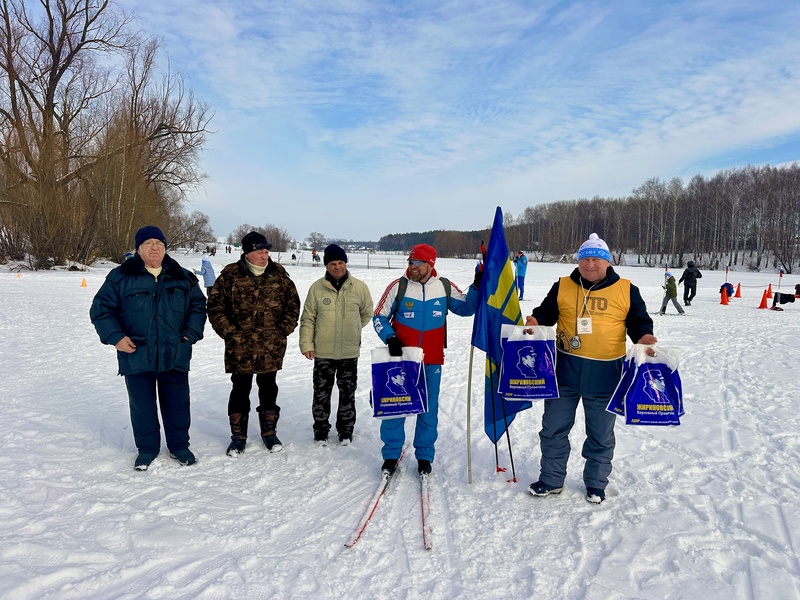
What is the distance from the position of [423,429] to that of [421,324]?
0.90m

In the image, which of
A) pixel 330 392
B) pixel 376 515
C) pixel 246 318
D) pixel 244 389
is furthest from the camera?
pixel 330 392

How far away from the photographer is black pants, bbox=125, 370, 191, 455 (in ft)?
13.1

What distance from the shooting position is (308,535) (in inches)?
123

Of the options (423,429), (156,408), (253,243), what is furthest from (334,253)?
(156,408)

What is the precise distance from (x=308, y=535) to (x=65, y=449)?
2.74m

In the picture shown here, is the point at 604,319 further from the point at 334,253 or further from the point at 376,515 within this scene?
the point at 334,253

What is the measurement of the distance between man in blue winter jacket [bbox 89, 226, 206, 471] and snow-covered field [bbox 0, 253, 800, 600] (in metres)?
0.38

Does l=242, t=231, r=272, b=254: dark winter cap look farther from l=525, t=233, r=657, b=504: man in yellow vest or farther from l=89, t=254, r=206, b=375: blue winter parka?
l=525, t=233, r=657, b=504: man in yellow vest

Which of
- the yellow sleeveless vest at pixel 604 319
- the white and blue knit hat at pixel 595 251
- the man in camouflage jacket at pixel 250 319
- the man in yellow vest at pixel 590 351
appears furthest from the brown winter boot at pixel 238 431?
the white and blue knit hat at pixel 595 251

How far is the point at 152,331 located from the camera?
12.7ft

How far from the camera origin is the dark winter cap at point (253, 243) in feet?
14.0

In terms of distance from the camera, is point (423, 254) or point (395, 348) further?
point (423, 254)

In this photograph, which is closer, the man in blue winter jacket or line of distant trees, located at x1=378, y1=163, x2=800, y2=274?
the man in blue winter jacket

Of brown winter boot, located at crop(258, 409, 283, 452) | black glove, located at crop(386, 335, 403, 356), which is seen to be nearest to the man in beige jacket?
brown winter boot, located at crop(258, 409, 283, 452)
